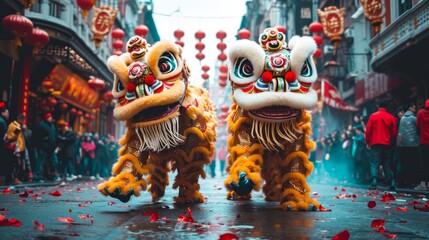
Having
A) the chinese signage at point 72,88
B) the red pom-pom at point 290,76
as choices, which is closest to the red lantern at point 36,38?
the chinese signage at point 72,88

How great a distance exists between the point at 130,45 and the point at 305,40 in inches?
82.8

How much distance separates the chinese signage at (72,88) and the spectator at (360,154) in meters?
11.6

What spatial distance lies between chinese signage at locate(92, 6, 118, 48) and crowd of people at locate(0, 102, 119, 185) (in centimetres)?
341

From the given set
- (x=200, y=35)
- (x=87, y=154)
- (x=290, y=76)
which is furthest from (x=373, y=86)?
(x=290, y=76)

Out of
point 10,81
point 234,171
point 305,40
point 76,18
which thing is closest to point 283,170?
point 234,171

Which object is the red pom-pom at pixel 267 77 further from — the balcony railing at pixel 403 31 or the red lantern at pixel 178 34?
the red lantern at pixel 178 34

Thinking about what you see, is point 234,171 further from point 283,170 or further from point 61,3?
point 61,3

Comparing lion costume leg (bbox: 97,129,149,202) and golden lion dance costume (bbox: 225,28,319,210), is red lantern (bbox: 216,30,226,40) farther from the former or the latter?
lion costume leg (bbox: 97,129,149,202)

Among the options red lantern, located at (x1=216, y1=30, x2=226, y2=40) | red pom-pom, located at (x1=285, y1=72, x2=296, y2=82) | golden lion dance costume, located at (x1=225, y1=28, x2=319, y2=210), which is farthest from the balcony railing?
red pom-pom, located at (x1=285, y1=72, x2=296, y2=82)

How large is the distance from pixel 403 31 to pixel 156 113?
12004 mm

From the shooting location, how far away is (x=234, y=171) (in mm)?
5789

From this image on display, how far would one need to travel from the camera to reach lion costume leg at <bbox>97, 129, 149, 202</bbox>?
18.9 feet

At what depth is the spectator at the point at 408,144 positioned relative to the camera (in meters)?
11.1

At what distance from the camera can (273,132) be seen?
632 centimetres
